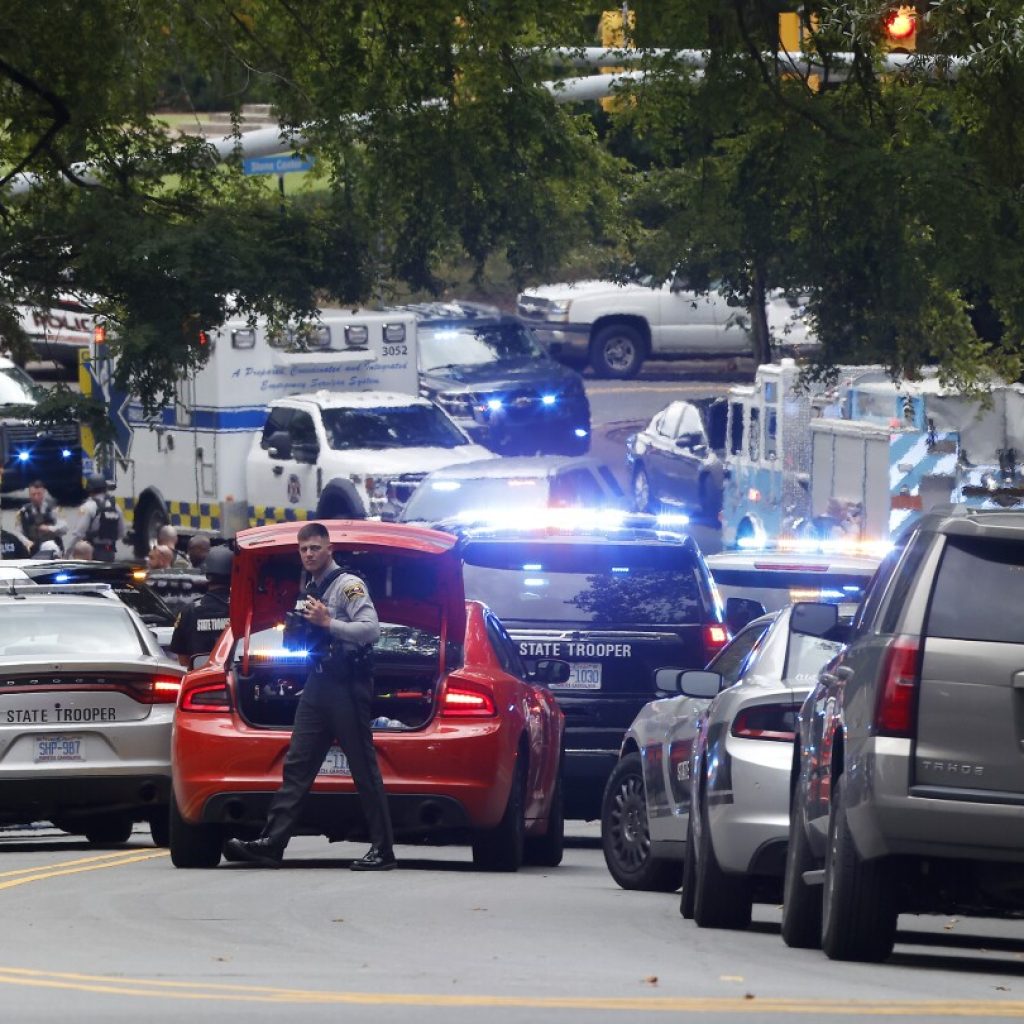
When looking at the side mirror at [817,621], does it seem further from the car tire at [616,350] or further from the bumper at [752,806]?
the car tire at [616,350]

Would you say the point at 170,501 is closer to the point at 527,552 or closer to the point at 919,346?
the point at 919,346

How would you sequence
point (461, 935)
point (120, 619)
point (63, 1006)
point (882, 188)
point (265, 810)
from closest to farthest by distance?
point (63, 1006)
point (461, 935)
point (265, 810)
point (120, 619)
point (882, 188)

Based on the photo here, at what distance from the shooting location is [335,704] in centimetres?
1266

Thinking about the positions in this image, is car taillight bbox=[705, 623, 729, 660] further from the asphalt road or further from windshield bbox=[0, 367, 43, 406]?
windshield bbox=[0, 367, 43, 406]

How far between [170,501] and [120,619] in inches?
719

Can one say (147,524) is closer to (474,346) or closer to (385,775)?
(474,346)

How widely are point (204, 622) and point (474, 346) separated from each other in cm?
2382

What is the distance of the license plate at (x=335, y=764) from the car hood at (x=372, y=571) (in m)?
0.72

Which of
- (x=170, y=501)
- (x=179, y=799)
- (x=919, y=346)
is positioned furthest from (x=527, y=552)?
(x=170, y=501)

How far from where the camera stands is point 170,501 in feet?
111

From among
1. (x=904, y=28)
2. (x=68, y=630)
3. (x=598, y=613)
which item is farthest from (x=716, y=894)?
(x=904, y=28)

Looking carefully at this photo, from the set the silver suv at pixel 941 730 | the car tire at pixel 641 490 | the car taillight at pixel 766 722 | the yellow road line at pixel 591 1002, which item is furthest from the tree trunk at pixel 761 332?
the yellow road line at pixel 591 1002

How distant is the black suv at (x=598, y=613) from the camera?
15.6 metres

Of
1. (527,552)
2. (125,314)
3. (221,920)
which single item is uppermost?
(125,314)
